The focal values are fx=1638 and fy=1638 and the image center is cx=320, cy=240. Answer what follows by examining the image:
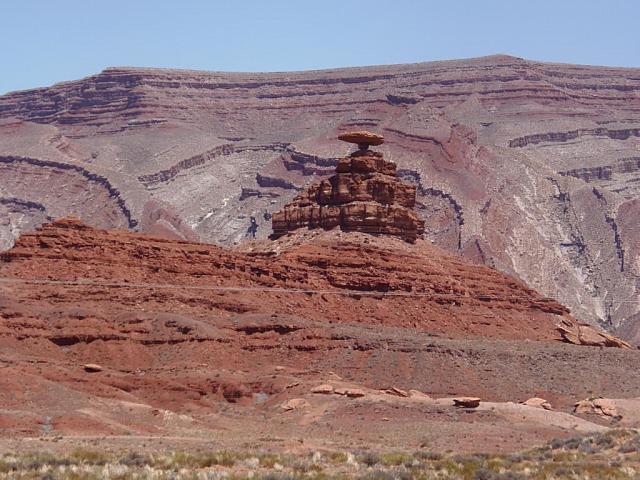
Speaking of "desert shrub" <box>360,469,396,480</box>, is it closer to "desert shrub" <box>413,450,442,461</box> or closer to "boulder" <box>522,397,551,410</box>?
"desert shrub" <box>413,450,442,461</box>

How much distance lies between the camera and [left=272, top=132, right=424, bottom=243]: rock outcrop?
294 feet

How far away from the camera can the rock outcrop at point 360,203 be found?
3529 inches

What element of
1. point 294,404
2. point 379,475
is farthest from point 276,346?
point 379,475

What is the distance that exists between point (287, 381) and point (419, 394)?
5.44 m

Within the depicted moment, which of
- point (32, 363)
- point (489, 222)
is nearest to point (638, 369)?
point (32, 363)

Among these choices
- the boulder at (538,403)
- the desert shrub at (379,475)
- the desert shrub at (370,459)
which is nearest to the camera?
the desert shrub at (379,475)

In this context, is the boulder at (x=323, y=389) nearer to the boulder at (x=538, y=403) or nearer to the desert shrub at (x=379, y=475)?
the boulder at (x=538, y=403)

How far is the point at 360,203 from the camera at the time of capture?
89875 millimetres

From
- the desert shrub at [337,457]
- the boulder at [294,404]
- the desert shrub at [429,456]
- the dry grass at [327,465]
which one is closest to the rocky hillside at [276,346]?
the boulder at [294,404]

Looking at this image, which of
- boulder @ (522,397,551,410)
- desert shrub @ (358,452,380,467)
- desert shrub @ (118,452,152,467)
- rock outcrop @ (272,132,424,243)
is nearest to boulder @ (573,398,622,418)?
boulder @ (522,397,551,410)

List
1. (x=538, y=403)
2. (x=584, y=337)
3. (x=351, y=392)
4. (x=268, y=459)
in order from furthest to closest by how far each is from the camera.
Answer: (x=584, y=337) → (x=538, y=403) → (x=351, y=392) → (x=268, y=459)

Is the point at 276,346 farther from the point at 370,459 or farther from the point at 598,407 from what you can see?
the point at 370,459

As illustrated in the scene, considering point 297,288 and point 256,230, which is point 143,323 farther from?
point 256,230

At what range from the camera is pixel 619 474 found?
131 feet
